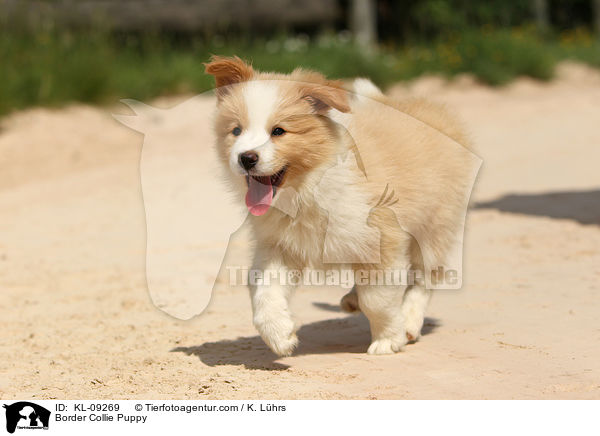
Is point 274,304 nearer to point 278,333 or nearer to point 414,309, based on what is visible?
point 278,333

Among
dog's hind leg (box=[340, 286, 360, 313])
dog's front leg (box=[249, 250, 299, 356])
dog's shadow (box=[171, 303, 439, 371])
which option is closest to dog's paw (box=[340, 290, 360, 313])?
dog's hind leg (box=[340, 286, 360, 313])

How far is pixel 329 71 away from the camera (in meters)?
12.9

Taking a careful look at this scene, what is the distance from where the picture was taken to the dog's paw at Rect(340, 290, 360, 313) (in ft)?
14.8

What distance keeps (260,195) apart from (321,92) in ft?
1.70

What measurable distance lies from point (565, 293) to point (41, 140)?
762 centimetres

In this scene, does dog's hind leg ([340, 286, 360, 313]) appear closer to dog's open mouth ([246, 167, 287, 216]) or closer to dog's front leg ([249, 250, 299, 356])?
dog's front leg ([249, 250, 299, 356])

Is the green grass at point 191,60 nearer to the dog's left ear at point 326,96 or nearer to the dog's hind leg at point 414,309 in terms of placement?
the dog's hind leg at point 414,309

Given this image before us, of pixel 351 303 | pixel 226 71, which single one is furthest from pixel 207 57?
pixel 226 71

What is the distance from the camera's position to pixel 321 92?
3744 millimetres

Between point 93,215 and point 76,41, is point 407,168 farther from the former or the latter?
point 76,41

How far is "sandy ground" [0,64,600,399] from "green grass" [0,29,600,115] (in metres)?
1.94

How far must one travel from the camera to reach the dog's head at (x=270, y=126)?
143 inches
